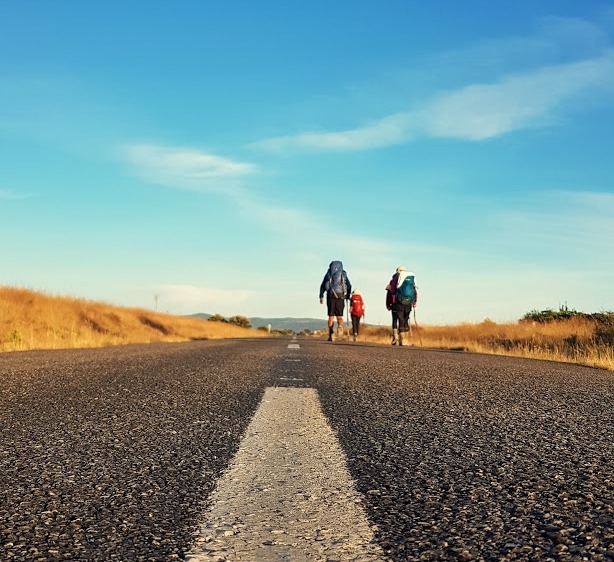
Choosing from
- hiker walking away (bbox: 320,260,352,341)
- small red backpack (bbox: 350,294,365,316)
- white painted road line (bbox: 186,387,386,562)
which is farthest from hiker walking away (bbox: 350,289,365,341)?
white painted road line (bbox: 186,387,386,562)

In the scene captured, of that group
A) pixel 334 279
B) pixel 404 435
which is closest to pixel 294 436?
pixel 404 435

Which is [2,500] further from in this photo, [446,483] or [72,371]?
[72,371]

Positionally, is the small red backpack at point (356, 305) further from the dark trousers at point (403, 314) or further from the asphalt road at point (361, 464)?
the asphalt road at point (361, 464)

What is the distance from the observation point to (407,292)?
17.0 m

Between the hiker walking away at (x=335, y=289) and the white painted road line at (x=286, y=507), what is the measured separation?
17014 millimetres

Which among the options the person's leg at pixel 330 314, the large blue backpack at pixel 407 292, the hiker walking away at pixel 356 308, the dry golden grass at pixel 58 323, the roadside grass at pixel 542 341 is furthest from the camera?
the hiker walking away at pixel 356 308

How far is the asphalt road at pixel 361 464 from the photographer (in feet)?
5.23

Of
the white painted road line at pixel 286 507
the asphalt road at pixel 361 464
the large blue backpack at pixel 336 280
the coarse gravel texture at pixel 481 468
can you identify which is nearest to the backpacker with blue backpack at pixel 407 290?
the large blue backpack at pixel 336 280

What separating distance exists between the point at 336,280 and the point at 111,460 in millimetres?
17796

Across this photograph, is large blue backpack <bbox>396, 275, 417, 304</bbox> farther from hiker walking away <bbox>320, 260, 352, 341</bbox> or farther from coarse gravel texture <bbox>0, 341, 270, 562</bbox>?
coarse gravel texture <bbox>0, 341, 270, 562</bbox>

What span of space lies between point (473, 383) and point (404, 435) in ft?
9.00

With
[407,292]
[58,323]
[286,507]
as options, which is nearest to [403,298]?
[407,292]

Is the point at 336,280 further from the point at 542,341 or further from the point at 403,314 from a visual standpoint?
the point at 542,341

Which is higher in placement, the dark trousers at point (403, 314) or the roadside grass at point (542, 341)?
the dark trousers at point (403, 314)
